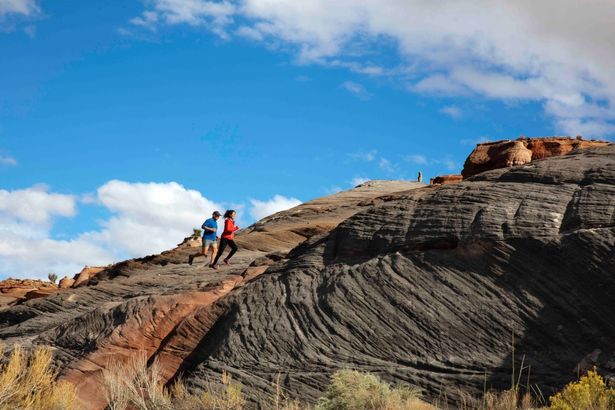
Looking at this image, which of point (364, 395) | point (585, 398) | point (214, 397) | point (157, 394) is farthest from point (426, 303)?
point (157, 394)

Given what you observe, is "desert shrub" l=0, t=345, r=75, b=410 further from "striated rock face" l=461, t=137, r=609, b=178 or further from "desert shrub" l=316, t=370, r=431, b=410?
"striated rock face" l=461, t=137, r=609, b=178

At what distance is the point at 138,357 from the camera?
61.1ft

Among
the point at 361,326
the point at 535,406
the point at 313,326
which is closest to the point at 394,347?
the point at 361,326

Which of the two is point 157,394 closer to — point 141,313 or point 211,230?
point 141,313

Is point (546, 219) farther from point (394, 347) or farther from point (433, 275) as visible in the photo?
point (394, 347)

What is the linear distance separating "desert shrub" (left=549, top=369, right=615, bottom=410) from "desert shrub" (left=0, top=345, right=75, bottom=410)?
10004mm

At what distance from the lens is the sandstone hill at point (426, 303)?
46.0 feet

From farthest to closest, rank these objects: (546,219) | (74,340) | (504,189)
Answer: (74,340) < (504,189) < (546,219)

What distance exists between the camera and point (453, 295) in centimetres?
1516

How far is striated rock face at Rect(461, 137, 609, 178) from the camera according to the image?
28312 mm

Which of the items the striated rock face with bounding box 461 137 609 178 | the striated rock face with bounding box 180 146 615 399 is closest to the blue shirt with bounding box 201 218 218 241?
the striated rock face with bounding box 180 146 615 399

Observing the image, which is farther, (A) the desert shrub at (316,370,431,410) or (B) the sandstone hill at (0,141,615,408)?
(B) the sandstone hill at (0,141,615,408)

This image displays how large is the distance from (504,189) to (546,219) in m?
1.43

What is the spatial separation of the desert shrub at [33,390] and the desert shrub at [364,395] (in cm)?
565
